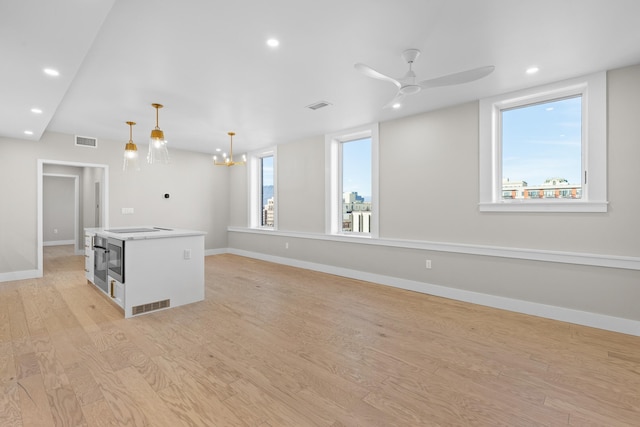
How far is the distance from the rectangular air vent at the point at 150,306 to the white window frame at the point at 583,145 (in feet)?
13.9

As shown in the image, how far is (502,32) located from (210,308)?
415 cm

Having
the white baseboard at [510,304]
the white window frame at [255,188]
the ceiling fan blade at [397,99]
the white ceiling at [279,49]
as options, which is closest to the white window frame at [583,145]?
the white ceiling at [279,49]

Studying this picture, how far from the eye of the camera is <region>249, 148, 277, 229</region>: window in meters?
7.45

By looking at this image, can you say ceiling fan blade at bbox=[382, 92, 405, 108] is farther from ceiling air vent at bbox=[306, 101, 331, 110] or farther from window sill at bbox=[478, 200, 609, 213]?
window sill at bbox=[478, 200, 609, 213]

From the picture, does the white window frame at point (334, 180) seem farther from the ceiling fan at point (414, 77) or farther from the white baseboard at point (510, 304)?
the ceiling fan at point (414, 77)

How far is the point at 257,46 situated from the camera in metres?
2.68

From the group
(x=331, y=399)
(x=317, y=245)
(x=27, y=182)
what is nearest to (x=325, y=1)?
(x=331, y=399)

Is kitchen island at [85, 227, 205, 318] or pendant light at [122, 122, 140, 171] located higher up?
pendant light at [122, 122, 140, 171]

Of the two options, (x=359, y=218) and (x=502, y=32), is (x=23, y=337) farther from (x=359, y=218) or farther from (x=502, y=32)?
(x=502, y=32)

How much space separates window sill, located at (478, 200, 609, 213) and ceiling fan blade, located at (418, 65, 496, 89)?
197cm

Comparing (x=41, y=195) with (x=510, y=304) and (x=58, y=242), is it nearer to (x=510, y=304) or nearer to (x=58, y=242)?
(x=58, y=242)

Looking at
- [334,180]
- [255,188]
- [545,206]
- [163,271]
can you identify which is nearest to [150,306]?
[163,271]

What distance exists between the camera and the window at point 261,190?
7.45m

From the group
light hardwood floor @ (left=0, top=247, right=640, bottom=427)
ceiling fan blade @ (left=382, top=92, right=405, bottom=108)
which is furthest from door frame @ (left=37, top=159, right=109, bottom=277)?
ceiling fan blade @ (left=382, top=92, right=405, bottom=108)
